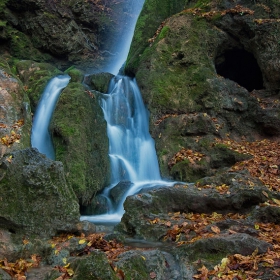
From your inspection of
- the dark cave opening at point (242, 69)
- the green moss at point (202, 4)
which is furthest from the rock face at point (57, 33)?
the dark cave opening at point (242, 69)

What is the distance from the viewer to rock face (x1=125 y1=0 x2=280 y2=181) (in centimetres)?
1073

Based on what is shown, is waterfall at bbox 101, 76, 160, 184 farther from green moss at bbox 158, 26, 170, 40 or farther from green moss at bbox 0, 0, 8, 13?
green moss at bbox 0, 0, 8, 13

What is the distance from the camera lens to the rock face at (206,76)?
10.7 meters

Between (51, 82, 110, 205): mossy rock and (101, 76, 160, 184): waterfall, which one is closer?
(51, 82, 110, 205): mossy rock

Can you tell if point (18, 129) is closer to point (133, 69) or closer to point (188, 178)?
point (188, 178)

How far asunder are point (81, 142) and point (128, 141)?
227 centimetres

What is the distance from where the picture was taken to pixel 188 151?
995cm

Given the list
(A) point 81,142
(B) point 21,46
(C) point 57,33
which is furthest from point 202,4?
(B) point 21,46

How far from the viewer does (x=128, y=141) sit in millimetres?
11016

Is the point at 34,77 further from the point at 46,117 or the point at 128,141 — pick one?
the point at 128,141

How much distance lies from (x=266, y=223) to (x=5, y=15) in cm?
1703

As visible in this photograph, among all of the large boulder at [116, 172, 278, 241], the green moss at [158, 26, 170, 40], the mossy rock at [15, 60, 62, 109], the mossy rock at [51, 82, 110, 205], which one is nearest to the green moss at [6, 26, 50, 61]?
the mossy rock at [15, 60, 62, 109]

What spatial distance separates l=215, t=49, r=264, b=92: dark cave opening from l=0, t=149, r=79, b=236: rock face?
34.3ft

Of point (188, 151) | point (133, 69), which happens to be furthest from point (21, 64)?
point (188, 151)
